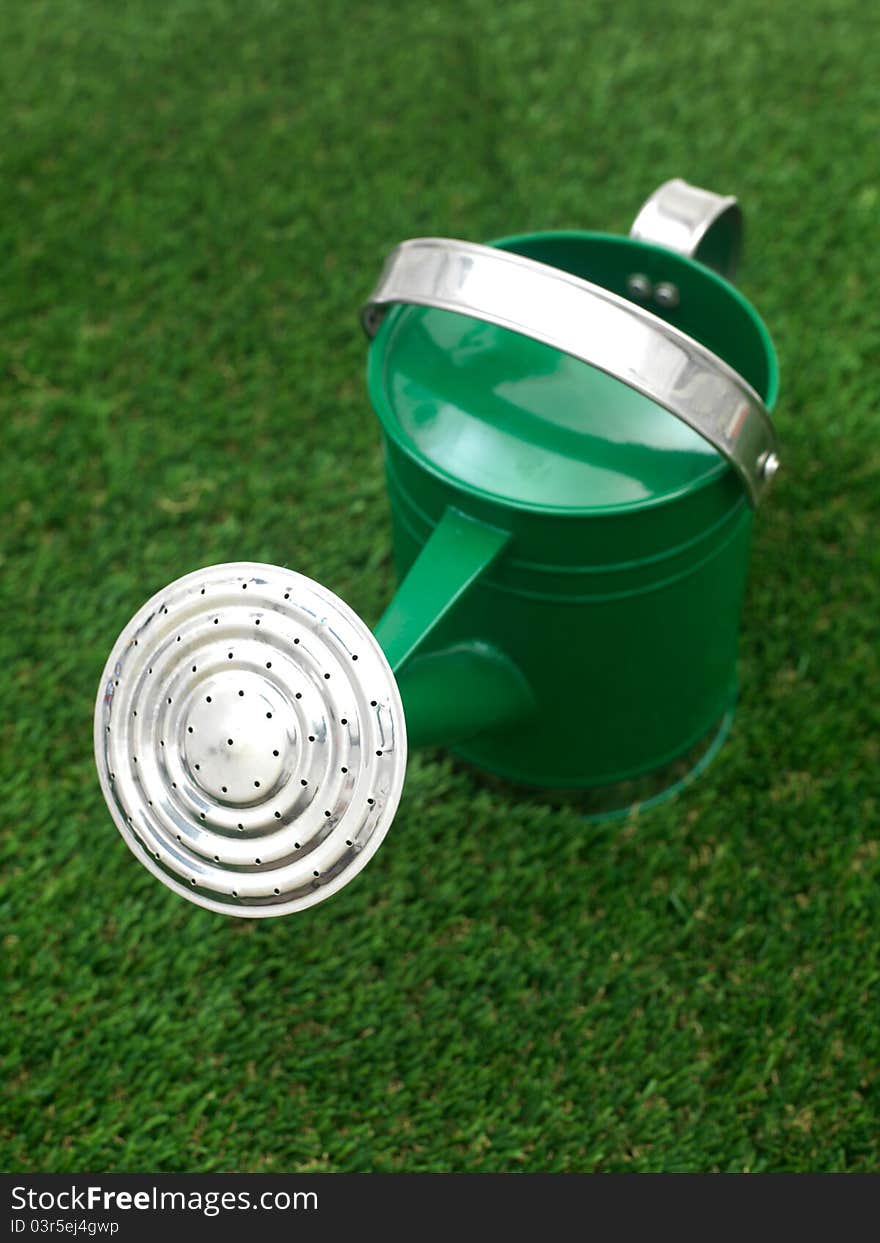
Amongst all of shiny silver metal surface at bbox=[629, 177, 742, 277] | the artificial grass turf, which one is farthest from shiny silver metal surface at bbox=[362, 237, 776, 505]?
the artificial grass turf

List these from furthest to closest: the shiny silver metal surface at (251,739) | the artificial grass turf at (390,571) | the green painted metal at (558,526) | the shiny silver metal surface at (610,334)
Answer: the artificial grass turf at (390,571), the green painted metal at (558,526), the shiny silver metal surface at (610,334), the shiny silver metal surface at (251,739)

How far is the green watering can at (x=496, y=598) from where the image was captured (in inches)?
49.4

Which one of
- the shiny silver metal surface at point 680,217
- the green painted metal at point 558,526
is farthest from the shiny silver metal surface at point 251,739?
the shiny silver metal surface at point 680,217

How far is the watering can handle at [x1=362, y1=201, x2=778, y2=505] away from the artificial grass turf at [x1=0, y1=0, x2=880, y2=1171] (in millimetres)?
718

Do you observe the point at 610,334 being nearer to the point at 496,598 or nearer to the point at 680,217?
the point at 496,598

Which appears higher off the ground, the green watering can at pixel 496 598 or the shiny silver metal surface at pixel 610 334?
the shiny silver metal surface at pixel 610 334

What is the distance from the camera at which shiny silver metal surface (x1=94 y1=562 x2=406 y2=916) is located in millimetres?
1243

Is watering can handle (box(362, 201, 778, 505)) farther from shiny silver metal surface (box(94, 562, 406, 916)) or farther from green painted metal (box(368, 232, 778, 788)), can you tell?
shiny silver metal surface (box(94, 562, 406, 916))

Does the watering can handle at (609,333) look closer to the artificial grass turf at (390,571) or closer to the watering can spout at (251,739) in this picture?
the watering can spout at (251,739)

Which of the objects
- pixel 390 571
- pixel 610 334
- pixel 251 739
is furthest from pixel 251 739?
pixel 390 571

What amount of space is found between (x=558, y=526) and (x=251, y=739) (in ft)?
1.45

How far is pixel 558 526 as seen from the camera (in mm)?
1465

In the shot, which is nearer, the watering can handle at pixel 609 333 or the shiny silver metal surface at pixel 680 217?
the watering can handle at pixel 609 333

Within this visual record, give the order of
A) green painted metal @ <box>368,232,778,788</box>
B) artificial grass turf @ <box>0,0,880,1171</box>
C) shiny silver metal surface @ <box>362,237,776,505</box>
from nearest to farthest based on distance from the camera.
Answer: shiny silver metal surface @ <box>362,237,776,505</box>, green painted metal @ <box>368,232,778,788</box>, artificial grass turf @ <box>0,0,880,1171</box>
